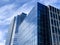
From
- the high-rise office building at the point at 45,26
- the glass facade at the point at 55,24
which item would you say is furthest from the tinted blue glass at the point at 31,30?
the glass facade at the point at 55,24

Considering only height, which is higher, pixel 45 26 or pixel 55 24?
pixel 55 24

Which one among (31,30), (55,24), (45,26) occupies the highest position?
(55,24)

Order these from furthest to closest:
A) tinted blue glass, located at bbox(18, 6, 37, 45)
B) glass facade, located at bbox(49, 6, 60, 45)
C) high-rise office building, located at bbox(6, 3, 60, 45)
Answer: tinted blue glass, located at bbox(18, 6, 37, 45)
glass facade, located at bbox(49, 6, 60, 45)
high-rise office building, located at bbox(6, 3, 60, 45)

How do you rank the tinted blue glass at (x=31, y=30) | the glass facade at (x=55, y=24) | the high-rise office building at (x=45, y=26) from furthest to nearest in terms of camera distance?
the tinted blue glass at (x=31, y=30) < the glass facade at (x=55, y=24) < the high-rise office building at (x=45, y=26)

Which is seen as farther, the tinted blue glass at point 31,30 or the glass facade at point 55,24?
the tinted blue glass at point 31,30

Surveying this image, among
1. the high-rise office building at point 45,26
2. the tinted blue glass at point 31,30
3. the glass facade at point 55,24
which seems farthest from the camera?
the tinted blue glass at point 31,30

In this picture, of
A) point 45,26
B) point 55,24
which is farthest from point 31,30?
point 55,24

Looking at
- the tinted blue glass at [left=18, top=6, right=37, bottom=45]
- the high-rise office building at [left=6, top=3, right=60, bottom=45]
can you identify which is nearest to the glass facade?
the high-rise office building at [left=6, top=3, right=60, bottom=45]

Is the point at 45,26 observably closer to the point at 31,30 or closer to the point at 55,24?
the point at 55,24

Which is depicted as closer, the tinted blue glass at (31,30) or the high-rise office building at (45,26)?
the high-rise office building at (45,26)

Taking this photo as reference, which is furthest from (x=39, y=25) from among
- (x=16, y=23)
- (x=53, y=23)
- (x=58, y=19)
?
(x=16, y=23)

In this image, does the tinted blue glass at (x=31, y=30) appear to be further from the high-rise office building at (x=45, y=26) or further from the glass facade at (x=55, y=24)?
the glass facade at (x=55, y=24)

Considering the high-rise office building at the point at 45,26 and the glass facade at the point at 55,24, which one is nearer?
the high-rise office building at the point at 45,26

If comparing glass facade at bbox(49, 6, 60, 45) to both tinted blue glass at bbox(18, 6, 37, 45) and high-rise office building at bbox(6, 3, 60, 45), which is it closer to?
high-rise office building at bbox(6, 3, 60, 45)
